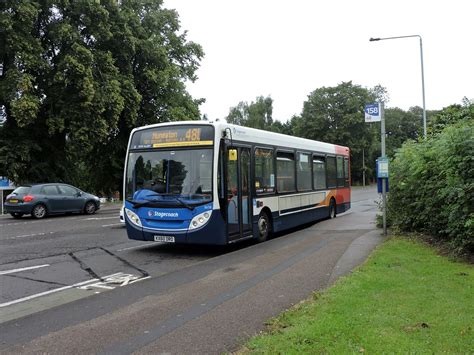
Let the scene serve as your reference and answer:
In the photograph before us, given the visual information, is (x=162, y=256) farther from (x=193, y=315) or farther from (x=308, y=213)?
(x=308, y=213)

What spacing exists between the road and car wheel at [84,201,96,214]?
385 inches

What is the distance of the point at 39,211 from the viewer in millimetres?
20766

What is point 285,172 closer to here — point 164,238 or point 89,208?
point 164,238

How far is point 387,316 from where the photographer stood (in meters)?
5.25

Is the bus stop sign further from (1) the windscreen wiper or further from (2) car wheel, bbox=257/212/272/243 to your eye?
(1) the windscreen wiper

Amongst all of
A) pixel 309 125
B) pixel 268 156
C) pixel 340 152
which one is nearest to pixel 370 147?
pixel 309 125

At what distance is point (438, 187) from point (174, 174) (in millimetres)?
6180

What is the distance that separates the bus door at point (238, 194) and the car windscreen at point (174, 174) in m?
0.61

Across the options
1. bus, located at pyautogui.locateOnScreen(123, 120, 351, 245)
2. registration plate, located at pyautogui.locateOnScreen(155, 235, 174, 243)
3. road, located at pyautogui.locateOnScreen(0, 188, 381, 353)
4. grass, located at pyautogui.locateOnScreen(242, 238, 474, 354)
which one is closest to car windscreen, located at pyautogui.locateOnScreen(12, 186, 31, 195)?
road, located at pyautogui.locateOnScreen(0, 188, 381, 353)

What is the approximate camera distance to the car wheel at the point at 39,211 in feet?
67.6

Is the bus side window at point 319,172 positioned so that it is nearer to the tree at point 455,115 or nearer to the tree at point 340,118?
the tree at point 455,115

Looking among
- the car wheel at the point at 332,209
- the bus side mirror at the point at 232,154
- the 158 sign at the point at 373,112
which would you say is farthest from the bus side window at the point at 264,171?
the car wheel at the point at 332,209

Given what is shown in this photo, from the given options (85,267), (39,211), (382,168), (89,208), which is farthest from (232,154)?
(89,208)

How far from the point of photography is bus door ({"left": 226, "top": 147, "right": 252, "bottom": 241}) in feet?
34.6
